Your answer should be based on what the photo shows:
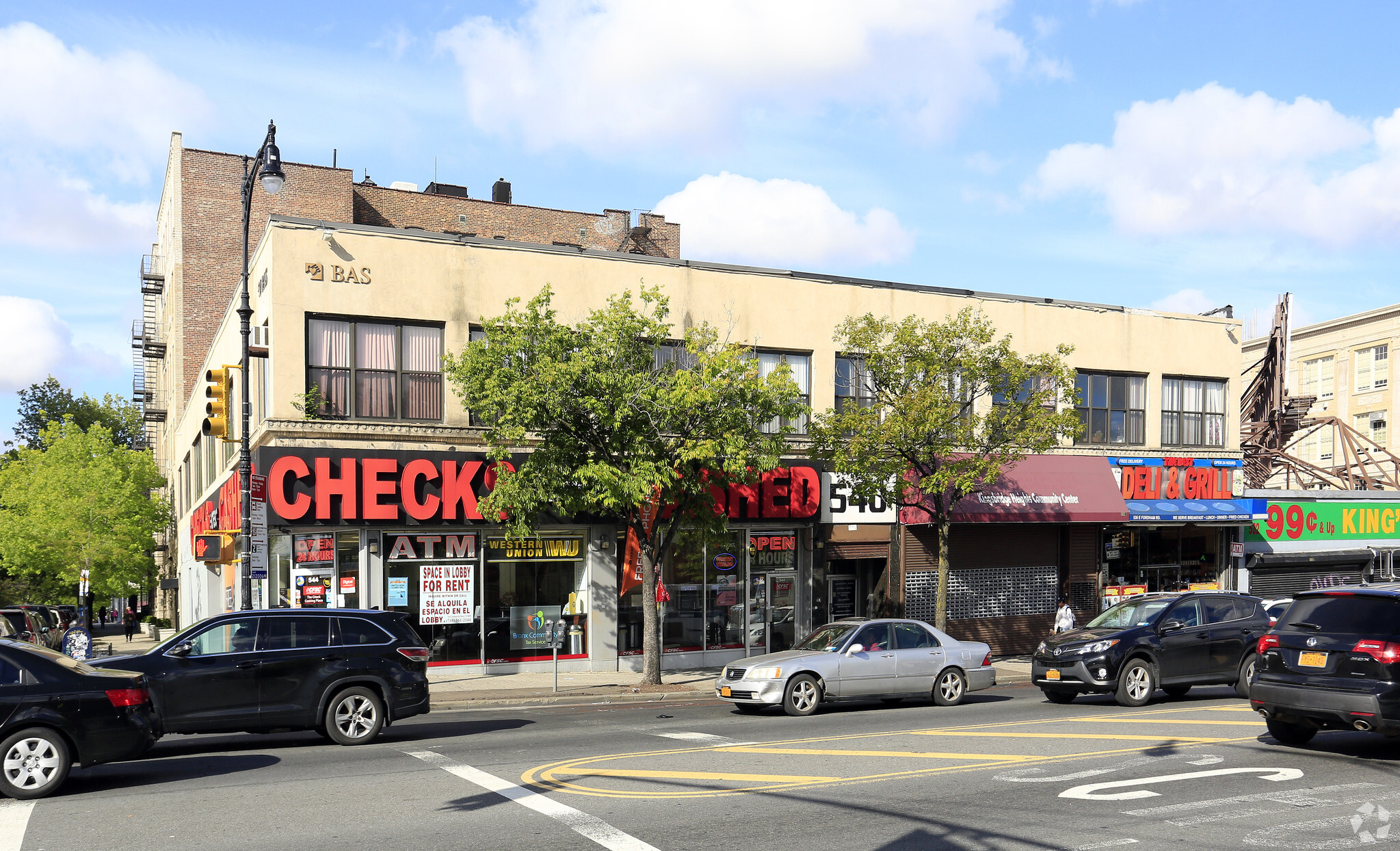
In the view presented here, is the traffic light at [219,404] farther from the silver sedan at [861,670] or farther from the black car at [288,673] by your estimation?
the silver sedan at [861,670]

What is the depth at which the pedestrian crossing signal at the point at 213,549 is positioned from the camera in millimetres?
20469

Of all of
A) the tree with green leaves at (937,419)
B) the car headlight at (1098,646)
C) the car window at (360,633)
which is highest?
the tree with green leaves at (937,419)

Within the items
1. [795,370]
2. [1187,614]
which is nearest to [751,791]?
[1187,614]

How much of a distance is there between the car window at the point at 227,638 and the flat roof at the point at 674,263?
1155 centimetres

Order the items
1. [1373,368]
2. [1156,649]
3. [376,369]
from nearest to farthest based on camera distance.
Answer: [1156,649] < [376,369] < [1373,368]

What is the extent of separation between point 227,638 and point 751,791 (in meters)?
6.91

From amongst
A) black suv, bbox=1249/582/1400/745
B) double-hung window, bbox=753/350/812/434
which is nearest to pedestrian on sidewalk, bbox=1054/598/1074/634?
double-hung window, bbox=753/350/812/434

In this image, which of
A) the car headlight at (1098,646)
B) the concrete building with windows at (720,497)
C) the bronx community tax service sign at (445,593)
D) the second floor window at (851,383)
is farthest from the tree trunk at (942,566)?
the bronx community tax service sign at (445,593)

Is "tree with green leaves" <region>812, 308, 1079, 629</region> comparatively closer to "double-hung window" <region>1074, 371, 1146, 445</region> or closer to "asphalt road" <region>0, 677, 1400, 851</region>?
"double-hung window" <region>1074, 371, 1146, 445</region>

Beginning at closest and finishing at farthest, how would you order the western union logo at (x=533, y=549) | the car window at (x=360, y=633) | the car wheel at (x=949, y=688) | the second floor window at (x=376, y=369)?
the car window at (x=360, y=633) < the car wheel at (x=949, y=688) < the second floor window at (x=376, y=369) < the western union logo at (x=533, y=549)

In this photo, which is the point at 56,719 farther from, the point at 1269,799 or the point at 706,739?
the point at 1269,799

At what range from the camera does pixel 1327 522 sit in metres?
34.6

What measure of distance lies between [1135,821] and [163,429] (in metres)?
69.7

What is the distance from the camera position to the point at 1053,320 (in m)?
31.8
